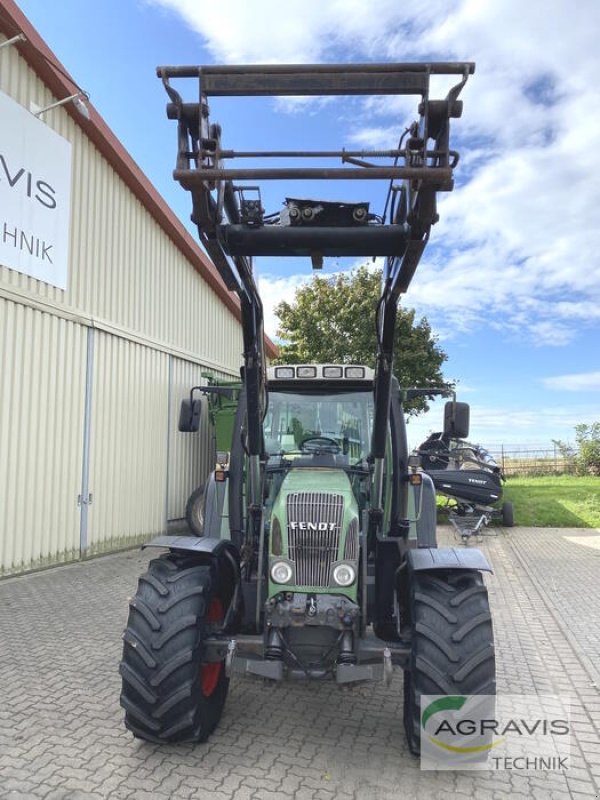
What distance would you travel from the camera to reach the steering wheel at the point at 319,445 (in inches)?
198

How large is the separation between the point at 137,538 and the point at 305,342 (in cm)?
1342

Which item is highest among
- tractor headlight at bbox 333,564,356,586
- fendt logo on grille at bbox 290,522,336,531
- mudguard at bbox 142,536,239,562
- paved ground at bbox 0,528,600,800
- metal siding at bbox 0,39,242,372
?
metal siding at bbox 0,39,242,372

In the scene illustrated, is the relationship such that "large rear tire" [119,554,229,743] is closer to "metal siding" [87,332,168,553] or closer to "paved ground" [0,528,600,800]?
"paved ground" [0,528,600,800]

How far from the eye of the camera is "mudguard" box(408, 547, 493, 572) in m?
3.52

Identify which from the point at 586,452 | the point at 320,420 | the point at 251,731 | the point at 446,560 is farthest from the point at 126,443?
the point at 586,452

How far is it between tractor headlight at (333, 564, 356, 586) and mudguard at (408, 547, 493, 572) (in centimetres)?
35

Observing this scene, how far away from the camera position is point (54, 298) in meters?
8.98

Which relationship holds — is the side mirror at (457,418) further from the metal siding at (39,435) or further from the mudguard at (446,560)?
the metal siding at (39,435)

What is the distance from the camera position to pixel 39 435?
28.4 ft

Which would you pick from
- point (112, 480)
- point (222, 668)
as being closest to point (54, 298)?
point (112, 480)

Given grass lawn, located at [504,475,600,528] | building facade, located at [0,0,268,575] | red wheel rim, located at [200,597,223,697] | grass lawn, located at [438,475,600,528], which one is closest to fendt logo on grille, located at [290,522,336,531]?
red wheel rim, located at [200,597,223,697]

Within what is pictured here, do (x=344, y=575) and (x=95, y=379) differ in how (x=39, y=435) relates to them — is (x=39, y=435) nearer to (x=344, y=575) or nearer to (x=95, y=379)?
(x=95, y=379)

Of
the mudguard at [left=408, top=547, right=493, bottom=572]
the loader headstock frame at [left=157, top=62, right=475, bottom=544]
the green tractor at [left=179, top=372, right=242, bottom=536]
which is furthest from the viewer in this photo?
the green tractor at [left=179, top=372, right=242, bottom=536]

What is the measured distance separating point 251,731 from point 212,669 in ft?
1.45
